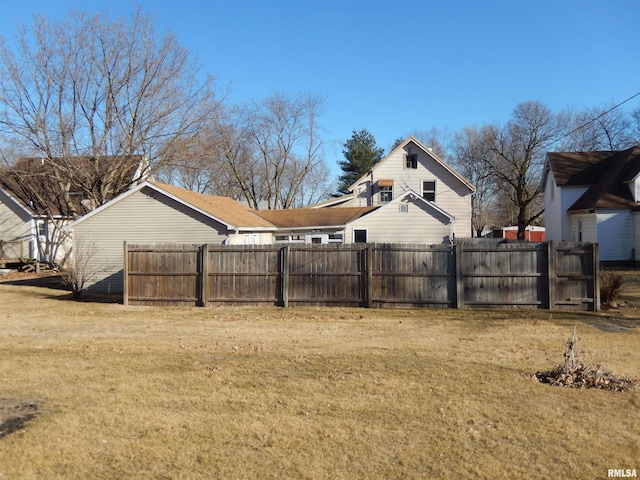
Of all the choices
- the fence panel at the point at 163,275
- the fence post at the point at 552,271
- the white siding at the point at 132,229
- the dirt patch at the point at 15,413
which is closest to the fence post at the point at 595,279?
the fence post at the point at 552,271

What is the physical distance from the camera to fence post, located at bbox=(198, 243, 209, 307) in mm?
15250

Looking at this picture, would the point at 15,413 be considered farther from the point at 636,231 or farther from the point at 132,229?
the point at 636,231

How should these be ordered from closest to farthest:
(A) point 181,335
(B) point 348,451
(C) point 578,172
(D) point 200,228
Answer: (B) point 348,451
(A) point 181,335
(D) point 200,228
(C) point 578,172

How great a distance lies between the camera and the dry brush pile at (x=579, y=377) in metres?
6.71

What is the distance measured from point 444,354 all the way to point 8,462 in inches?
253

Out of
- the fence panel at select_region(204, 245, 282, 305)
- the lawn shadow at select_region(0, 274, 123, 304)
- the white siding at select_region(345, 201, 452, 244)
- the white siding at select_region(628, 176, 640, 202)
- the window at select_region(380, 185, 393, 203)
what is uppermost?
the window at select_region(380, 185, 393, 203)

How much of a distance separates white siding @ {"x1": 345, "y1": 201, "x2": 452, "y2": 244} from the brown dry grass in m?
13.7

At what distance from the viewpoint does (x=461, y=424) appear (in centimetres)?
543

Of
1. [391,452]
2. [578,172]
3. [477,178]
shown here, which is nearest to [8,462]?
[391,452]

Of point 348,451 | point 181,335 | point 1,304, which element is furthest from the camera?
point 1,304

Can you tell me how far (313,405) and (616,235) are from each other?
2576cm

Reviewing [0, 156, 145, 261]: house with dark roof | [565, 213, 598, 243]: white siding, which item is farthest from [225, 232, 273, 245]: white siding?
[565, 213, 598, 243]: white siding

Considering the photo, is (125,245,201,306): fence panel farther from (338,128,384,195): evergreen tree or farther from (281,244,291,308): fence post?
(338,128,384,195): evergreen tree

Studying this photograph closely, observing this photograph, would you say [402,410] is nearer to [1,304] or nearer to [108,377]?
[108,377]
